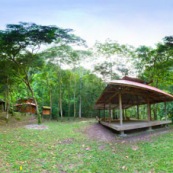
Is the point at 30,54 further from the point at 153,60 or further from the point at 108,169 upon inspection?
the point at 108,169

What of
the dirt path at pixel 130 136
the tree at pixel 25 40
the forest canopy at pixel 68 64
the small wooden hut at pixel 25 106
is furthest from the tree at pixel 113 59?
the small wooden hut at pixel 25 106

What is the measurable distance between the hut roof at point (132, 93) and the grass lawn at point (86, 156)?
232 centimetres

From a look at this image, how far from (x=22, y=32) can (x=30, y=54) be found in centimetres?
271

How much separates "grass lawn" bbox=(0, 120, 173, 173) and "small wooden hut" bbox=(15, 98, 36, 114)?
46.3 feet

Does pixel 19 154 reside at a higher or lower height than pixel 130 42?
lower

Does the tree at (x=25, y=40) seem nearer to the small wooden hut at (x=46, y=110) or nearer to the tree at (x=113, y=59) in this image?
the tree at (x=113, y=59)

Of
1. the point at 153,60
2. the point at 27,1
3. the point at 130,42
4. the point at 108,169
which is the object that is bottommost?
the point at 108,169

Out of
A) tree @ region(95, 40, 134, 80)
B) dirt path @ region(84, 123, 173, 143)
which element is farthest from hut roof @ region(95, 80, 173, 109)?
tree @ region(95, 40, 134, 80)

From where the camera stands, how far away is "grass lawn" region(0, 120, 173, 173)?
13.7ft

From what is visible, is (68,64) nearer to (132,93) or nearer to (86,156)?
(132,93)

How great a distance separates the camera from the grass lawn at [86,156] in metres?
4.18

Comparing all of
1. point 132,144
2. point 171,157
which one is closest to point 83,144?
point 132,144

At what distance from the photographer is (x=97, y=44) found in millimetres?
15594

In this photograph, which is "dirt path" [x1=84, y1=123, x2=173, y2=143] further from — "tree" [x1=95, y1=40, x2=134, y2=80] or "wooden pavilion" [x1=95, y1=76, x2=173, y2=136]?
"tree" [x1=95, y1=40, x2=134, y2=80]
